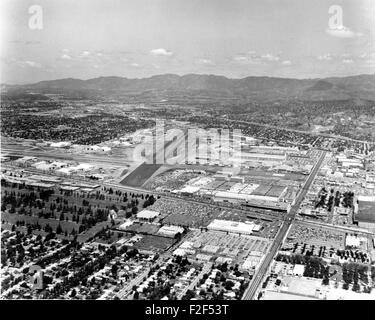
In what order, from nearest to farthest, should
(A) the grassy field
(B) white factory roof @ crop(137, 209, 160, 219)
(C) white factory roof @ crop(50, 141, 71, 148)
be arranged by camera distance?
(B) white factory roof @ crop(137, 209, 160, 219)
(A) the grassy field
(C) white factory roof @ crop(50, 141, 71, 148)

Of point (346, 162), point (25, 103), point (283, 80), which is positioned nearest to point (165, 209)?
point (346, 162)

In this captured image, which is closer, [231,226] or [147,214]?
[231,226]

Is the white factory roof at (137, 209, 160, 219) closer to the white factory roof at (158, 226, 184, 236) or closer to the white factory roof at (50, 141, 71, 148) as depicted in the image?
the white factory roof at (158, 226, 184, 236)

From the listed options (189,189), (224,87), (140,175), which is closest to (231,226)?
(189,189)

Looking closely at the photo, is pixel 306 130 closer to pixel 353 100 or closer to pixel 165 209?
pixel 353 100

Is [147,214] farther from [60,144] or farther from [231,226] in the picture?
[60,144]

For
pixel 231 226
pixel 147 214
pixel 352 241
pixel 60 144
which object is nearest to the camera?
pixel 352 241

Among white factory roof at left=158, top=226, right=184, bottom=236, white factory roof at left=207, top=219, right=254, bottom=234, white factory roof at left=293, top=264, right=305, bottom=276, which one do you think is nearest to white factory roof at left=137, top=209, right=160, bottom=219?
white factory roof at left=158, top=226, right=184, bottom=236

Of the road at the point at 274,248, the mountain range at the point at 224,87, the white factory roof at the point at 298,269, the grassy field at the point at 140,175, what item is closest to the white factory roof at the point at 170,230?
the road at the point at 274,248

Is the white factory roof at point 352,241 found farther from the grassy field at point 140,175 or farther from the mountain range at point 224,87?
the mountain range at point 224,87
